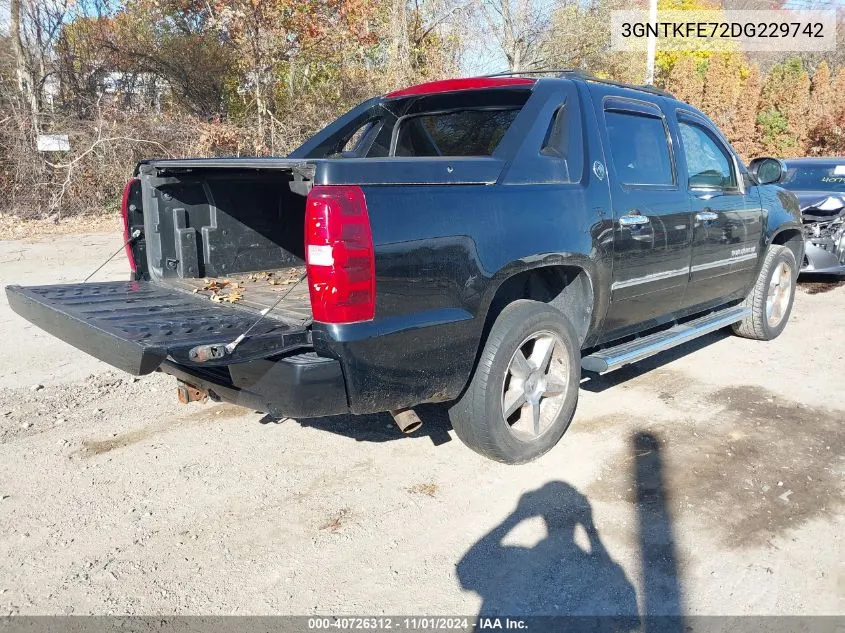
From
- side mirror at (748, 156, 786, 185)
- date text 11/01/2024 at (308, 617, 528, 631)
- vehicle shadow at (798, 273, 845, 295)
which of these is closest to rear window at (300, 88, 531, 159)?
side mirror at (748, 156, 786, 185)

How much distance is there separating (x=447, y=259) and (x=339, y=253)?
570 millimetres

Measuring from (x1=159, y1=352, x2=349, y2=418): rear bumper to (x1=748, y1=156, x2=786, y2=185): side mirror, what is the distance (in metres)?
4.53

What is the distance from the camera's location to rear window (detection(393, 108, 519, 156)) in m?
4.70

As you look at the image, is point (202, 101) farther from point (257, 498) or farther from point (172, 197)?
point (257, 498)

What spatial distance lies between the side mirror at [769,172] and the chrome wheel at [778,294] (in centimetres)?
85

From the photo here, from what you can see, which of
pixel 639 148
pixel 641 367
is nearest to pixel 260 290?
pixel 639 148

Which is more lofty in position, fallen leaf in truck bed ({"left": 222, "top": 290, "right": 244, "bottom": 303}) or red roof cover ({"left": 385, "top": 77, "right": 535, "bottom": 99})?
red roof cover ({"left": 385, "top": 77, "right": 535, "bottom": 99})

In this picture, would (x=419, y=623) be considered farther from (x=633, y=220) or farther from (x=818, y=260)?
(x=818, y=260)

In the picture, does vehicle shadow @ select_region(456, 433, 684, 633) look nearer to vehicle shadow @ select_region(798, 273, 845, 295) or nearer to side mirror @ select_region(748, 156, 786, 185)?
side mirror @ select_region(748, 156, 786, 185)

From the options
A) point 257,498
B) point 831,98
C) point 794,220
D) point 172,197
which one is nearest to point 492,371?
point 257,498

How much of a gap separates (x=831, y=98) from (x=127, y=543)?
2681 cm

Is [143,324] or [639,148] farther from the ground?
[639,148]

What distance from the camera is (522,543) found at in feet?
10.9

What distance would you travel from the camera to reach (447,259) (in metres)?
3.35
